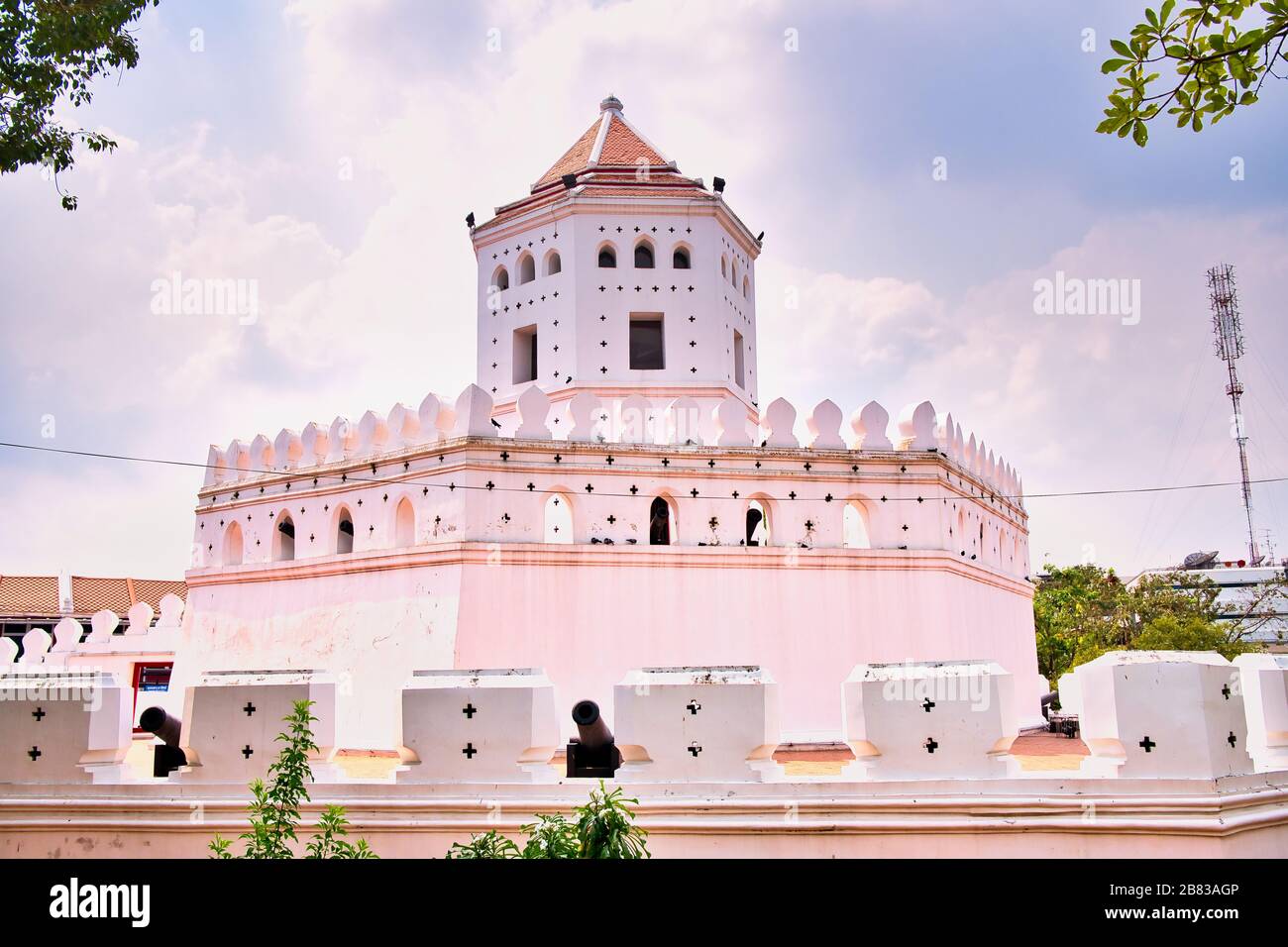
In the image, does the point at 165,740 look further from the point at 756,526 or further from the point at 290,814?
the point at 756,526

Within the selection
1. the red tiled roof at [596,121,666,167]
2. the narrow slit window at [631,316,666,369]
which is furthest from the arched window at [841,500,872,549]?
the red tiled roof at [596,121,666,167]

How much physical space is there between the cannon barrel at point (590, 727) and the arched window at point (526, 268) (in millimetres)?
13707

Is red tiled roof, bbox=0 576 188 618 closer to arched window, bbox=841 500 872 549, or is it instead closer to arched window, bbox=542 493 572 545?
arched window, bbox=542 493 572 545

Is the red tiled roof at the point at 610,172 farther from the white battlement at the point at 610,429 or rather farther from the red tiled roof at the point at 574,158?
the white battlement at the point at 610,429

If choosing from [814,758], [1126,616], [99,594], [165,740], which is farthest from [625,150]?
[1126,616]

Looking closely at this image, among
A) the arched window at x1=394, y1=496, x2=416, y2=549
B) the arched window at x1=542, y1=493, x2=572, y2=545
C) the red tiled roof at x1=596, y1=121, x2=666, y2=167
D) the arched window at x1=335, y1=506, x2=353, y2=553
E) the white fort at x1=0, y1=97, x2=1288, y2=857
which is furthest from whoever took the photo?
the red tiled roof at x1=596, y1=121, x2=666, y2=167

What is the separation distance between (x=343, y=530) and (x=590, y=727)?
1003 centimetres

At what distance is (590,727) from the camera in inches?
A: 263

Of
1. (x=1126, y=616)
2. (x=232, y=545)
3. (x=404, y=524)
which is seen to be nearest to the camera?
(x=404, y=524)

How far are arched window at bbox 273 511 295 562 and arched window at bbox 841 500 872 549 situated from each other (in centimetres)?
902

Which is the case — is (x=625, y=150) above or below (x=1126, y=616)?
above

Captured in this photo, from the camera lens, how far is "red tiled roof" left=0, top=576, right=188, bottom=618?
35219 millimetres

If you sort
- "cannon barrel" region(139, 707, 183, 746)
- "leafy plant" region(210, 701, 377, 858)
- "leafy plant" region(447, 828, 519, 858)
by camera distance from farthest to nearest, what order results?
"cannon barrel" region(139, 707, 183, 746) < "leafy plant" region(210, 701, 377, 858) < "leafy plant" region(447, 828, 519, 858)
